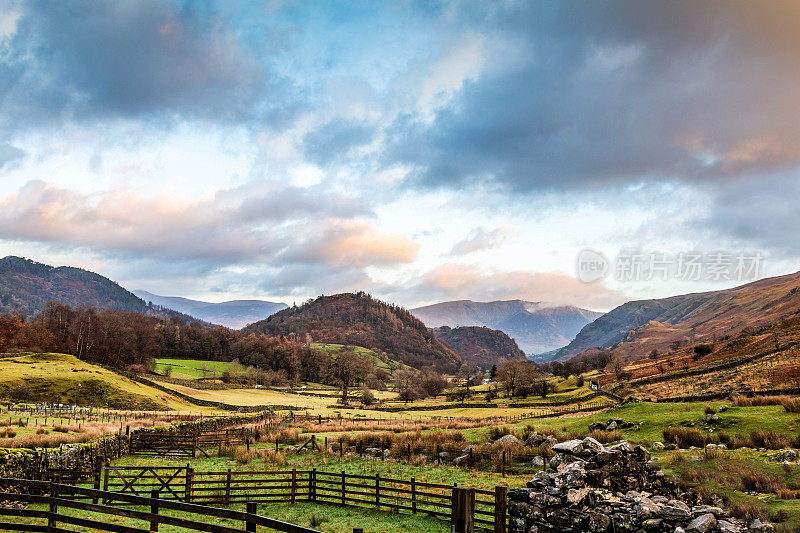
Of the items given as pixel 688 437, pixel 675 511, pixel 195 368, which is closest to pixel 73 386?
pixel 195 368

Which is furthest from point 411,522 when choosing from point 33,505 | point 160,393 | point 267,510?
point 160,393

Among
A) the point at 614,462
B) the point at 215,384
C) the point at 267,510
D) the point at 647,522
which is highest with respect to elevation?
the point at 614,462

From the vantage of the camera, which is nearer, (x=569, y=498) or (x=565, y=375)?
(x=569, y=498)

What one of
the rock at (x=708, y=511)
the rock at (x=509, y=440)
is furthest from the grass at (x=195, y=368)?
the rock at (x=708, y=511)

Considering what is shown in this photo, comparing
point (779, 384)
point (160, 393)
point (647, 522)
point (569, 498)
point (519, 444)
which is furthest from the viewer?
point (160, 393)

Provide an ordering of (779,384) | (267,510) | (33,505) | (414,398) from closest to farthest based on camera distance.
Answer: (33,505) < (267,510) < (779,384) < (414,398)

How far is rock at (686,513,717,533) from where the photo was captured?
13.5 metres

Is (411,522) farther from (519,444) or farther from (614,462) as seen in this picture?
(519,444)

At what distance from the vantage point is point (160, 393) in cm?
8600

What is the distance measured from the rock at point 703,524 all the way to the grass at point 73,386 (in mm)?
77193

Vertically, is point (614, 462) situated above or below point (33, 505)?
above

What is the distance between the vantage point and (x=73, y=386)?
73.4 metres

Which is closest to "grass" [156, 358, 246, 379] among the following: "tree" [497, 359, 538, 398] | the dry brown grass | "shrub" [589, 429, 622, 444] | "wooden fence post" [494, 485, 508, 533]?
"tree" [497, 359, 538, 398]

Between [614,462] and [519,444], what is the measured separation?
18.5 meters
